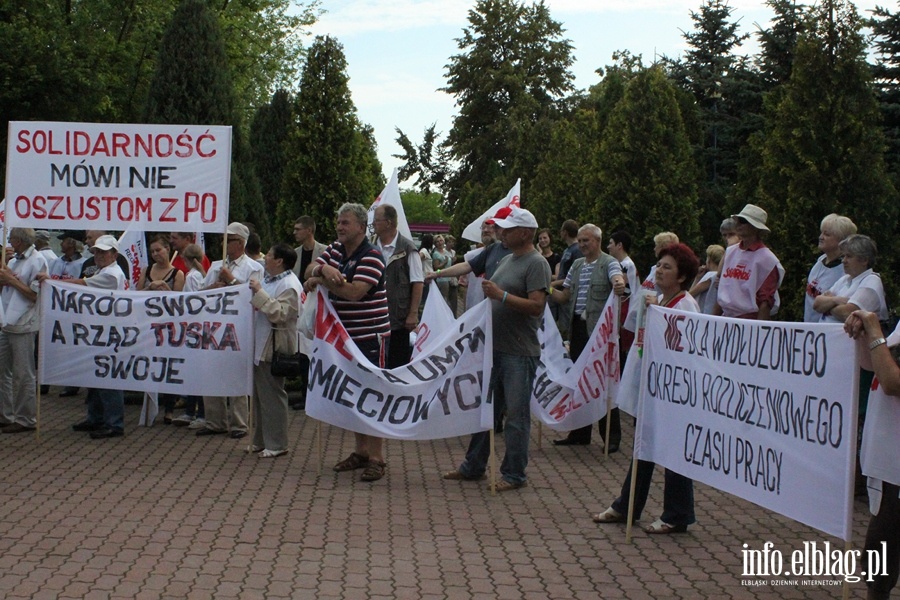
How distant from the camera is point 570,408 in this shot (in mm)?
10109

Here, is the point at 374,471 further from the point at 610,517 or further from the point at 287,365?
the point at 610,517

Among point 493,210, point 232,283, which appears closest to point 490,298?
point 493,210

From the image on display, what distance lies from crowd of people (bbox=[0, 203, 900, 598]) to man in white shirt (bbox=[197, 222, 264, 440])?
0.02 meters

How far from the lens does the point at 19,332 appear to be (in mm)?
10898

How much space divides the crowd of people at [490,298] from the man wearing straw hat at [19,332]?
0.01 metres

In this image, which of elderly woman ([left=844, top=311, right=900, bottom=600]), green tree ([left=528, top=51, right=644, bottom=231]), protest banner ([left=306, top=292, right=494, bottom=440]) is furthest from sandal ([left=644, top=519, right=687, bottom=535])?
green tree ([left=528, top=51, right=644, bottom=231])

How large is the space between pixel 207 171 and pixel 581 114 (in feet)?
84.4

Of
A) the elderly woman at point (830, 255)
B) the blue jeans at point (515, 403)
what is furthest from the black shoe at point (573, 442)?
the elderly woman at point (830, 255)

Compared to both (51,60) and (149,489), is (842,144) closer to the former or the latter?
(149,489)

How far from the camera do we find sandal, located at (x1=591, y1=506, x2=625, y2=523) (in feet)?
25.0

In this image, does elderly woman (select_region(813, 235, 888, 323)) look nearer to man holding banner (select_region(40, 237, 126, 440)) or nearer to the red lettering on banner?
the red lettering on banner

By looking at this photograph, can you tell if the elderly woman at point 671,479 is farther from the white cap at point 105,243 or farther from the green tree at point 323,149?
the green tree at point 323,149

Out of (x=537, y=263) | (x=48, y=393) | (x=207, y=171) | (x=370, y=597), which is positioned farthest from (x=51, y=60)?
(x=370, y=597)

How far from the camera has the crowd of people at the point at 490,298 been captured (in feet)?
24.6
